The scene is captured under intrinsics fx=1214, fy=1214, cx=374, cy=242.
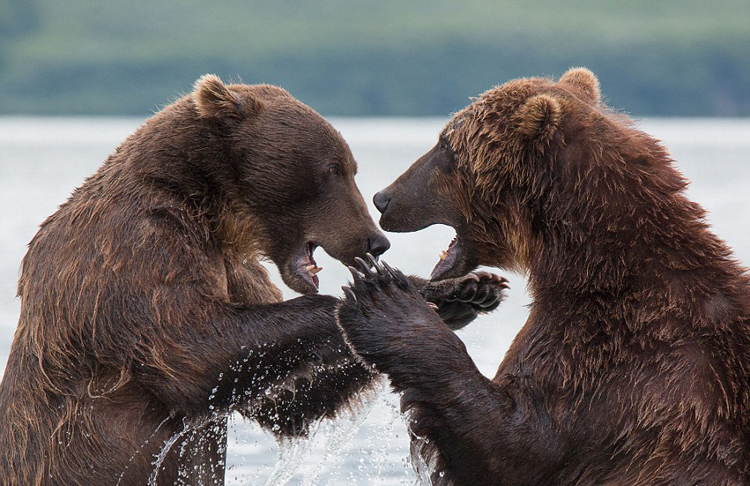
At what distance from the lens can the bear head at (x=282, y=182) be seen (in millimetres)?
6770

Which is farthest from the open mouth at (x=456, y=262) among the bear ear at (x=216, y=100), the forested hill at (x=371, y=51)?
the forested hill at (x=371, y=51)

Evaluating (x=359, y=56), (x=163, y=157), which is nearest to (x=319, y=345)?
(x=163, y=157)

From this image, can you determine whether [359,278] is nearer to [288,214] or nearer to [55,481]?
[288,214]

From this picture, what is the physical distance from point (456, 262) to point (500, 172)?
71 cm

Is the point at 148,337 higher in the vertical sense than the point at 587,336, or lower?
lower

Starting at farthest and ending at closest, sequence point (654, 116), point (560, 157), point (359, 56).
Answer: point (359, 56)
point (654, 116)
point (560, 157)

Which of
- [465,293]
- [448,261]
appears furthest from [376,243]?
[465,293]

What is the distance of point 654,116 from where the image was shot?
415 feet

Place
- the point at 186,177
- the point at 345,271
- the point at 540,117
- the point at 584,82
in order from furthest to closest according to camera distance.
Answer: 1. the point at 345,271
2. the point at 584,82
3. the point at 186,177
4. the point at 540,117

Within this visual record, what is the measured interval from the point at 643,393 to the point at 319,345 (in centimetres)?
168

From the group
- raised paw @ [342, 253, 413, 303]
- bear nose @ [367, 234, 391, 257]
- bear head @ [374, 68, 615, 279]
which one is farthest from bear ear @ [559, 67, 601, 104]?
raised paw @ [342, 253, 413, 303]

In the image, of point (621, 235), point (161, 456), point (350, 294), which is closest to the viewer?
point (621, 235)

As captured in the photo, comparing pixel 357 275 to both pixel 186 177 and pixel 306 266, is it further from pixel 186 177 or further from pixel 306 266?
pixel 186 177

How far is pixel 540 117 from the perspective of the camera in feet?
19.3
